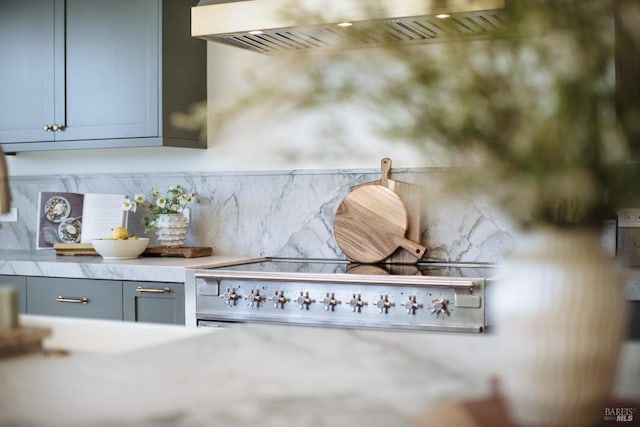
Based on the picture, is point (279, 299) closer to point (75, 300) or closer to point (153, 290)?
point (153, 290)

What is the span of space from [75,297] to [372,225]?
49.1 inches

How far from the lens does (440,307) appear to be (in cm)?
272

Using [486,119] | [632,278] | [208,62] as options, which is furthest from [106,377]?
[208,62]

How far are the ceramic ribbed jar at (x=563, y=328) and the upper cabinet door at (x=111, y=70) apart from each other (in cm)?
293

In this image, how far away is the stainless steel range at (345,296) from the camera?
8.92ft

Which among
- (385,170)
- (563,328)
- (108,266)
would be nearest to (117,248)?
(108,266)

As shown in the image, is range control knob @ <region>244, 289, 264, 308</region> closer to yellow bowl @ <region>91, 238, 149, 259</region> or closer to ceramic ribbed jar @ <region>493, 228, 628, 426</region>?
yellow bowl @ <region>91, 238, 149, 259</region>

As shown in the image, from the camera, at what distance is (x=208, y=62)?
3.86 meters

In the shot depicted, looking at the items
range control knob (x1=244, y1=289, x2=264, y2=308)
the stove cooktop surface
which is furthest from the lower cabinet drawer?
range control knob (x1=244, y1=289, x2=264, y2=308)

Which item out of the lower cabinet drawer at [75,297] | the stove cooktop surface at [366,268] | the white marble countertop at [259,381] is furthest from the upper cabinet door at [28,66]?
the white marble countertop at [259,381]

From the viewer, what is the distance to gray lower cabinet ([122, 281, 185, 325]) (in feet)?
10.4

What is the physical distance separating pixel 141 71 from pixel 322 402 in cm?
290

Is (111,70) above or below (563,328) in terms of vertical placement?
above

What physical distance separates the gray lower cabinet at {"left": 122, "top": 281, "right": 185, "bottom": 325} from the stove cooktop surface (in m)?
0.21
